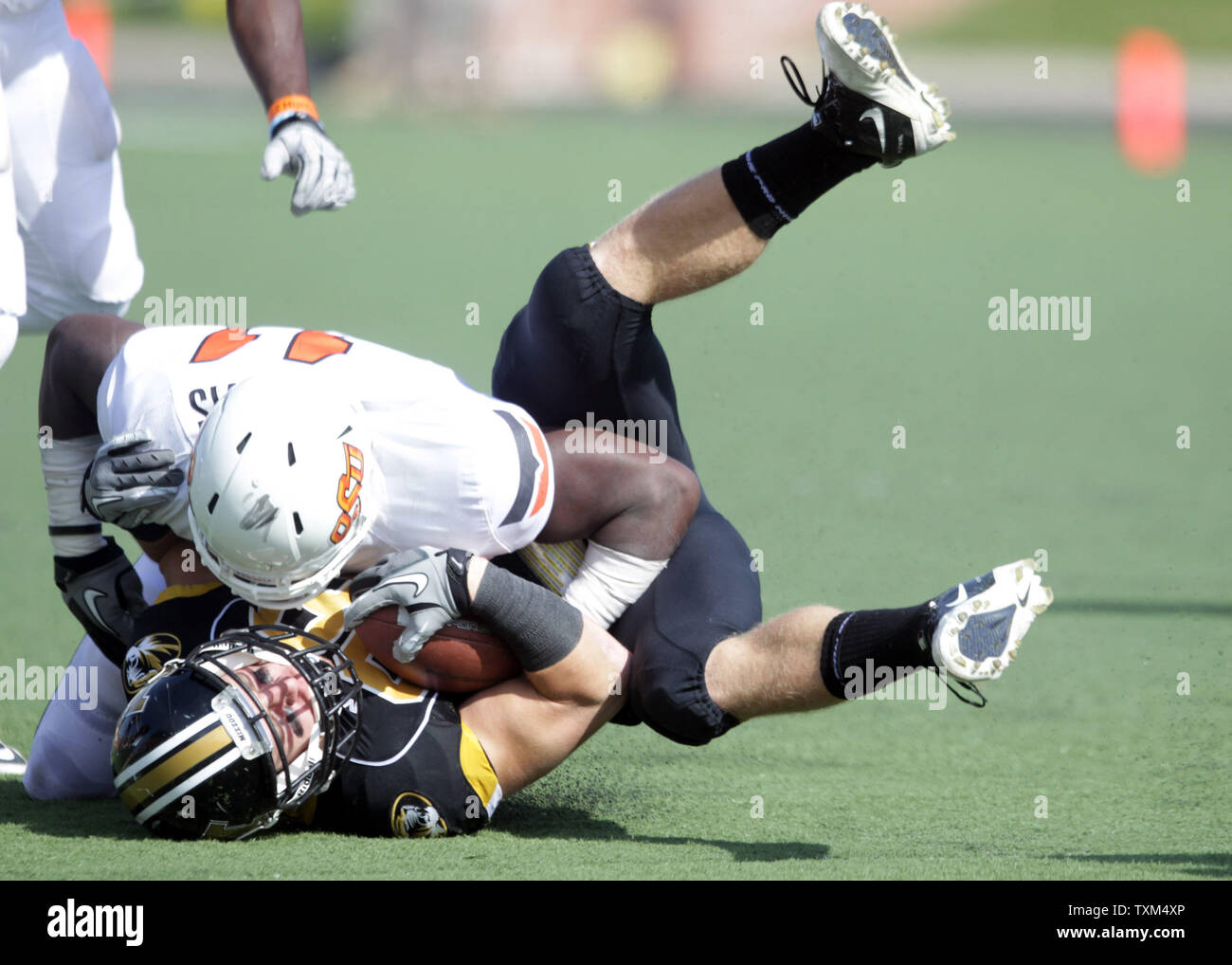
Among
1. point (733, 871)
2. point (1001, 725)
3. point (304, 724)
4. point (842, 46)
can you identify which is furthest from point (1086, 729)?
point (304, 724)

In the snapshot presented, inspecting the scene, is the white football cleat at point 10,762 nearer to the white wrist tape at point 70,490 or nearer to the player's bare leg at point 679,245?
the white wrist tape at point 70,490

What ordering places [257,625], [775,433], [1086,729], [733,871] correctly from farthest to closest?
[775,433], [1086,729], [257,625], [733,871]

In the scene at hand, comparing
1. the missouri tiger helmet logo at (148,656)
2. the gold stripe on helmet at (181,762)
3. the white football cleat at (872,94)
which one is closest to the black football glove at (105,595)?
the missouri tiger helmet logo at (148,656)

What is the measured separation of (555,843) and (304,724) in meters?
0.60

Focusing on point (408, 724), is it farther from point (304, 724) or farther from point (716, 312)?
point (716, 312)

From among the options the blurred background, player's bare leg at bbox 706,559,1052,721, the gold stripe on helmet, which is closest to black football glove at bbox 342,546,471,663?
the gold stripe on helmet

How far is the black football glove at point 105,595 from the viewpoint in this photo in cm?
384

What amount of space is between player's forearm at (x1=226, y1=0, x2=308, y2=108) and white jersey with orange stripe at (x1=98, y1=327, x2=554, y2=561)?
102 centimetres

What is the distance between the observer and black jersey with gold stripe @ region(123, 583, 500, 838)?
3.40m

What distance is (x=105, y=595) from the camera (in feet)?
12.7

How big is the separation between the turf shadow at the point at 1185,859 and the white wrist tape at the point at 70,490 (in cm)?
225

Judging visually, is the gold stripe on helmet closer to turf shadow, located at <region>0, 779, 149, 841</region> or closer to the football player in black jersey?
the football player in black jersey

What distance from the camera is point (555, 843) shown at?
11.3 feet

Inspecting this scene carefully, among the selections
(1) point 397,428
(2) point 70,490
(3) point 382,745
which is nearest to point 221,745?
(3) point 382,745
